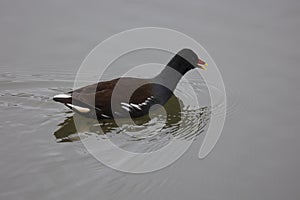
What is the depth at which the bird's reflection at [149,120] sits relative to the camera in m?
5.28

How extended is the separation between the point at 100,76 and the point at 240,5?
2951 millimetres

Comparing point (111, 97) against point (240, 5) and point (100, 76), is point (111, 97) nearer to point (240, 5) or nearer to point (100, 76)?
point (100, 76)

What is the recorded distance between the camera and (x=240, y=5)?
805cm

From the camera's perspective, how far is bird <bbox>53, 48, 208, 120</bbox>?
17.9 ft

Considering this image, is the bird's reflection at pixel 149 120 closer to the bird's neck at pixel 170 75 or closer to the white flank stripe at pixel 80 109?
the white flank stripe at pixel 80 109

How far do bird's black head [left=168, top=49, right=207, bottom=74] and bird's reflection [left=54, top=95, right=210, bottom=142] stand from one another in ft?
1.57

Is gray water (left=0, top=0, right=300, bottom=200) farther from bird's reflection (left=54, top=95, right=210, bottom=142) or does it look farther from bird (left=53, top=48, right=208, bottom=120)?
bird (left=53, top=48, right=208, bottom=120)

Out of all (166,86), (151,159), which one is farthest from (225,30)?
(151,159)

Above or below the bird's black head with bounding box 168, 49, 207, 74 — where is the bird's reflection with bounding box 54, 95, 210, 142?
below

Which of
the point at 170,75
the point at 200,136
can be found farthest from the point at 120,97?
the point at 200,136

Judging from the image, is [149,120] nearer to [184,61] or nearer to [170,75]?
[170,75]

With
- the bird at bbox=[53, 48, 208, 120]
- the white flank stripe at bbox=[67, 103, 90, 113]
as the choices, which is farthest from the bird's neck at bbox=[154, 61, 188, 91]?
the white flank stripe at bbox=[67, 103, 90, 113]

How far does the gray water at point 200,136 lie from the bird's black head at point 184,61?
0.55 meters

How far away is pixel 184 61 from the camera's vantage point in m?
6.17
